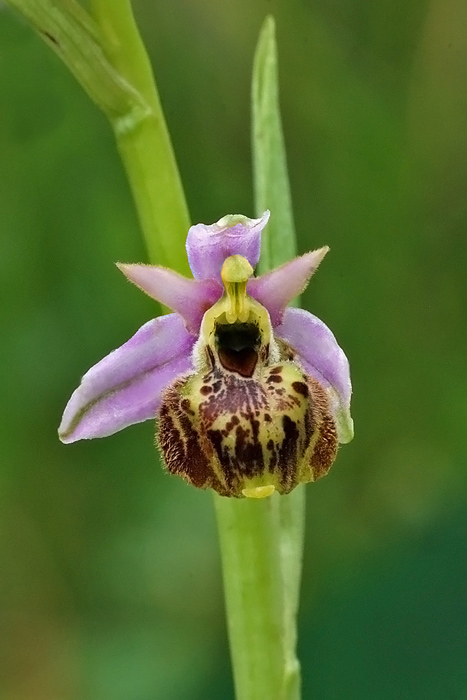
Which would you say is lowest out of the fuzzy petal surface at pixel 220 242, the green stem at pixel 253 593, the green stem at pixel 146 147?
the green stem at pixel 253 593

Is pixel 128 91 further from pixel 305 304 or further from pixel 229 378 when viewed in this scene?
pixel 305 304

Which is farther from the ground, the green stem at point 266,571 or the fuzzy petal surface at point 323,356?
the fuzzy petal surface at point 323,356

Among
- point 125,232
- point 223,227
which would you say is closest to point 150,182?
point 223,227

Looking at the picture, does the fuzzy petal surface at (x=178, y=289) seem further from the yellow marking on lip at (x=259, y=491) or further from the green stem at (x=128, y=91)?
the yellow marking on lip at (x=259, y=491)

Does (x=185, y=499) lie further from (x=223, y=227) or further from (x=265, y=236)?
(x=223, y=227)

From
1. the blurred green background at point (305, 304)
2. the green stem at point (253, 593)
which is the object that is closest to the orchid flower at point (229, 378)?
the green stem at point (253, 593)

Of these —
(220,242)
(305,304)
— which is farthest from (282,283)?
(305,304)
